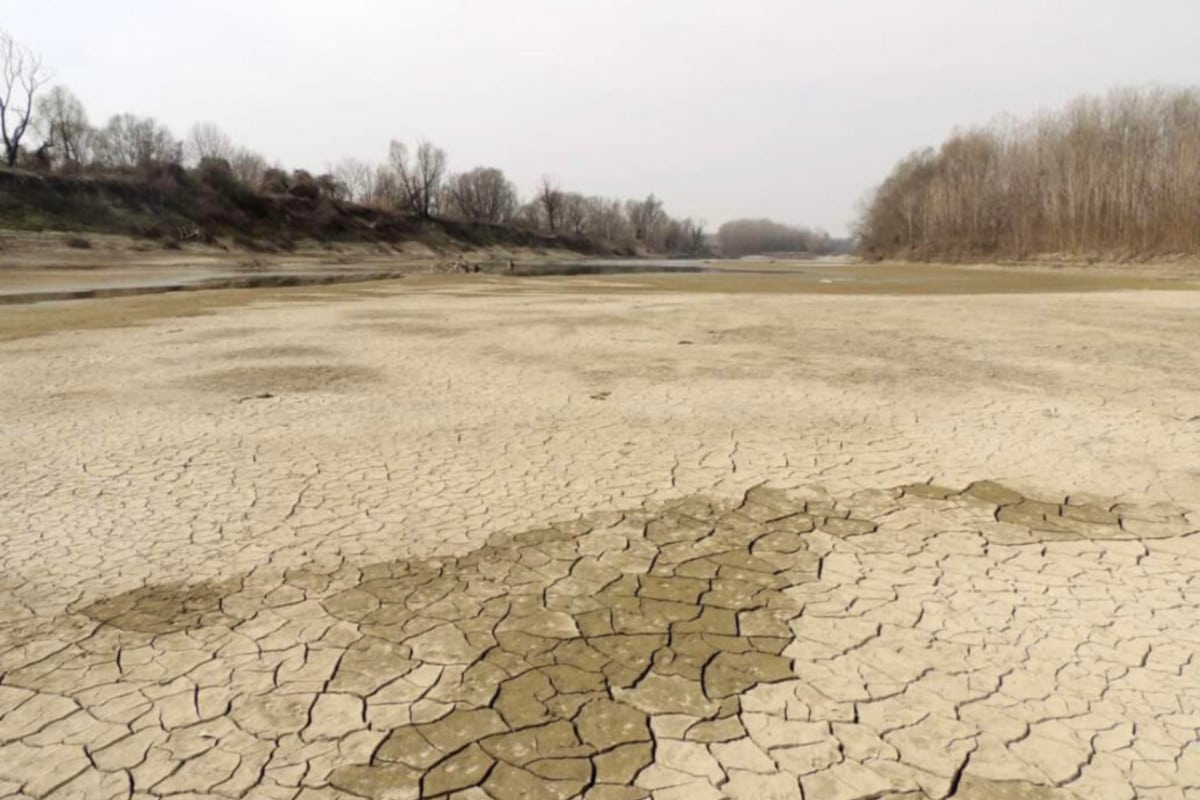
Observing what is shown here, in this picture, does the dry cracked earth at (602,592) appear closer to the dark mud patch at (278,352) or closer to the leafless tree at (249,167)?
the dark mud patch at (278,352)

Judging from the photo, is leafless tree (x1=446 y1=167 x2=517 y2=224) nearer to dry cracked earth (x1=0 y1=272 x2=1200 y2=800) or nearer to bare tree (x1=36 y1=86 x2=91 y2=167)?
bare tree (x1=36 y1=86 x2=91 y2=167)

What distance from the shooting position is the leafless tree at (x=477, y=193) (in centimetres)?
10419

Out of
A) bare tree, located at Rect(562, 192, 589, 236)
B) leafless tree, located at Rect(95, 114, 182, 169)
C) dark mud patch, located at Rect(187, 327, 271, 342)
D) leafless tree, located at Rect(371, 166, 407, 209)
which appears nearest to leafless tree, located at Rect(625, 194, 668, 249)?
bare tree, located at Rect(562, 192, 589, 236)

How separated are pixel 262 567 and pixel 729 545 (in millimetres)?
2688

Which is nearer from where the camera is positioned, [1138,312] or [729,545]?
[729,545]

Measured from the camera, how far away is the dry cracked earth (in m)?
2.30

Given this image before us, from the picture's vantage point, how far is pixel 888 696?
8.59ft

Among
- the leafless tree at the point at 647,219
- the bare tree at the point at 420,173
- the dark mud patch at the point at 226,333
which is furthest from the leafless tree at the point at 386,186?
the dark mud patch at the point at 226,333

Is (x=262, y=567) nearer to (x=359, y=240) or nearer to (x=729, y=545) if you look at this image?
(x=729, y=545)

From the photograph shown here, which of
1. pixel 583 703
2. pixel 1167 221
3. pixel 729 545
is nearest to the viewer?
pixel 583 703

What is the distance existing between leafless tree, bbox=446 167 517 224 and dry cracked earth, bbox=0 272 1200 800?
102m

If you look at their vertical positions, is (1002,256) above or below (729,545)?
above

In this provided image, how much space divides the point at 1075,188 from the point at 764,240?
132031 millimetres

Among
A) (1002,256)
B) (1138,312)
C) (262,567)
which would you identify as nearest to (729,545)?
(262,567)
